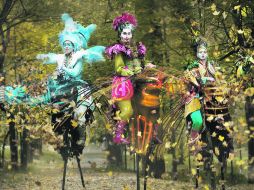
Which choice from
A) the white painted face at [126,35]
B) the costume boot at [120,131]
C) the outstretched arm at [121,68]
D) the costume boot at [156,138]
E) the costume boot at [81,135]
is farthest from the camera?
the costume boot at [81,135]

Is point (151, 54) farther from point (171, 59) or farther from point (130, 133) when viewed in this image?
point (130, 133)

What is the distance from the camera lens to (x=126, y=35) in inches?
324

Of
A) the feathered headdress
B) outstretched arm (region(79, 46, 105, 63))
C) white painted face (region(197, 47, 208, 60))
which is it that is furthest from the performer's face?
white painted face (region(197, 47, 208, 60))

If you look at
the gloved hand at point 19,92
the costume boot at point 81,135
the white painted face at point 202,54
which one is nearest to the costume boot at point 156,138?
the white painted face at point 202,54

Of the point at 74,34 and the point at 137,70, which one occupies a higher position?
the point at 74,34

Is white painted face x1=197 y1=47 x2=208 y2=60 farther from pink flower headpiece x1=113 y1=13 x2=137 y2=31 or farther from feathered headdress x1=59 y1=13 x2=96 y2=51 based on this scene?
feathered headdress x1=59 y1=13 x2=96 y2=51

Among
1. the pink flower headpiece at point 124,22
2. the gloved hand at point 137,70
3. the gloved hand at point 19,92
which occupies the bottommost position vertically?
the gloved hand at point 19,92

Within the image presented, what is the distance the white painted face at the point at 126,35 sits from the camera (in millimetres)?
8219

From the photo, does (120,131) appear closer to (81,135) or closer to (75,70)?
(81,135)

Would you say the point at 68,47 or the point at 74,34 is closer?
the point at 68,47

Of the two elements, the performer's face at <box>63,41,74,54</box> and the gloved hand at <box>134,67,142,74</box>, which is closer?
the gloved hand at <box>134,67,142,74</box>

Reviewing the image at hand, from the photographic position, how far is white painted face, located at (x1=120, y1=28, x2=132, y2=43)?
8.22 metres

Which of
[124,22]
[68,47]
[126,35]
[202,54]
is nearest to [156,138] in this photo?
[202,54]

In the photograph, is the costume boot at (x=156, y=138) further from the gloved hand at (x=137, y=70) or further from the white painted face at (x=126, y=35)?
the white painted face at (x=126, y=35)
